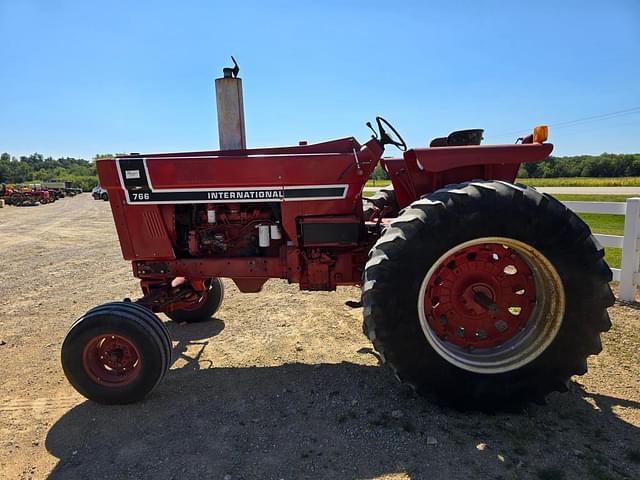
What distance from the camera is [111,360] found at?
10.5 feet

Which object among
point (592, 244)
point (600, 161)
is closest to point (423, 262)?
point (592, 244)

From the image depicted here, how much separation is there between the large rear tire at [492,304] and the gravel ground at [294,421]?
10.1 inches

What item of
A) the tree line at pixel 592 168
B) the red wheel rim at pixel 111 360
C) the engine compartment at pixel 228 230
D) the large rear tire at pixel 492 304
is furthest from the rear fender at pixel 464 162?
the tree line at pixel 592 168

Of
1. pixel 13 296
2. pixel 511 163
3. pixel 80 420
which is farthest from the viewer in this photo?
pixel 13 296

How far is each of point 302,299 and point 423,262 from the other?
10.0ft

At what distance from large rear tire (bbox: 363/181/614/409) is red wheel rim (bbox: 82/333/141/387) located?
172 cm

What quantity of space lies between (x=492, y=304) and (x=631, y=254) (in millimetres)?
3289

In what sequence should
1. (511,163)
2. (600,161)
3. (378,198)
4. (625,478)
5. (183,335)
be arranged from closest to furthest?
(625,478) → (511,163) → (183,335) → (378,198) → (600,161)

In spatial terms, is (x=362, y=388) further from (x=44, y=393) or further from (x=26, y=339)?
(x=26, y=339)

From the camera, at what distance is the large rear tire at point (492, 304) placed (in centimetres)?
270

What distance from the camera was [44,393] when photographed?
341 centimetres

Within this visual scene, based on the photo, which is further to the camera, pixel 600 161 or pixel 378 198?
pixel 600 161

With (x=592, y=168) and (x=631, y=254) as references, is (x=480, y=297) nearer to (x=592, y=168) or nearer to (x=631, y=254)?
(x=631, y=254)

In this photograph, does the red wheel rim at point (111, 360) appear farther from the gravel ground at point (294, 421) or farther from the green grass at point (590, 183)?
the green grass at point (590, 183)
